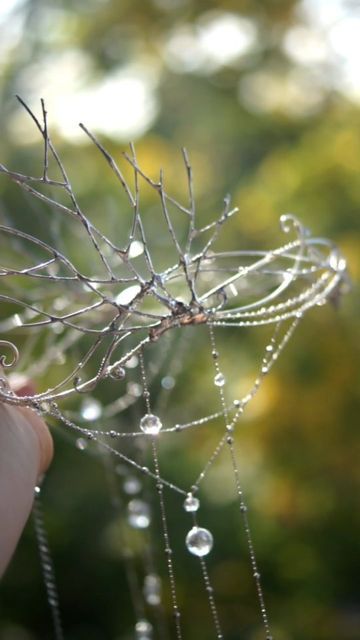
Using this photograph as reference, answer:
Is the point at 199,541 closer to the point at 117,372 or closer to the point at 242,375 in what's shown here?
the point at 117,372

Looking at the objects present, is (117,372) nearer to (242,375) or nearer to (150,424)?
(150,424)

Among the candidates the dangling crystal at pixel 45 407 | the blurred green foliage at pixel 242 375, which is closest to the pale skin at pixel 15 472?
the dangling crystal at pixel 45 407

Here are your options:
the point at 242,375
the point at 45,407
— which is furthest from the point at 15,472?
the point at 242,375

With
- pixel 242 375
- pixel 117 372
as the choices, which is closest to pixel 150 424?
pixel 117 372

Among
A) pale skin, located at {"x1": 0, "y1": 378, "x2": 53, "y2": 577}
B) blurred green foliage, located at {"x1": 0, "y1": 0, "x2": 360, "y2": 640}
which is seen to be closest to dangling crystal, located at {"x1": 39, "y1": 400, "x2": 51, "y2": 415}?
pale skin, located at {"x1": 0, "y1": 378, "x2": 53, "y2": 577}

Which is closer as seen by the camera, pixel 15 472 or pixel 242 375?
pixel 15 472

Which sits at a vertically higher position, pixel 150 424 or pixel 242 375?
pixel 242 375

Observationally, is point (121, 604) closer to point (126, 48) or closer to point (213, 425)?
point (213, 425)

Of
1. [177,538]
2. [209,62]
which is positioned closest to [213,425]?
[177,538]
